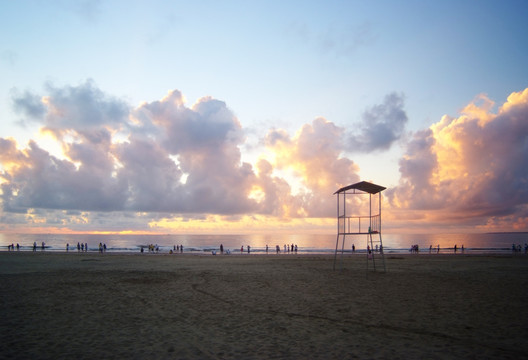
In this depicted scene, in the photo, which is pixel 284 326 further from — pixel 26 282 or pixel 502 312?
pixel 26 282

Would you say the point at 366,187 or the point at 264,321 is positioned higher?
the point at 366,187

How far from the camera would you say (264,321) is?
986 centimetres

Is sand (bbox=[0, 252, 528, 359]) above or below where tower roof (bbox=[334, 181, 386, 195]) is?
below

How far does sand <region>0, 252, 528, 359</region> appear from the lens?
23.9 feet

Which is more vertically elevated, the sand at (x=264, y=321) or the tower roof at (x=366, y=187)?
the tower roof at (x=366, y=187)

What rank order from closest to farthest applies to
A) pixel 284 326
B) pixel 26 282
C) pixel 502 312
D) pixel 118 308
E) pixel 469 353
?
pixel 469 353
pixel 284 326
pixel 502 312
pixel 118 308
pixel 26 282

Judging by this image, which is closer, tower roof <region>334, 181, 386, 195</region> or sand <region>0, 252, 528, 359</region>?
sand <region>0, 252, 528, 359</region>

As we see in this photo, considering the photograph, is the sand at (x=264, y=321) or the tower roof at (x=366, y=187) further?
the tower roof at (x=366, y=187)

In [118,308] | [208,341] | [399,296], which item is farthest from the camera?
[399,296]

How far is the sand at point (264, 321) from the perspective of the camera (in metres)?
7.29

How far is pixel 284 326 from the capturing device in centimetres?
927

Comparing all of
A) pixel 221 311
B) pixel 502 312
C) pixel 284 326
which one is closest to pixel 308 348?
pixel 284 326

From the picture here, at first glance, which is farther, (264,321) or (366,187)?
(366,187)

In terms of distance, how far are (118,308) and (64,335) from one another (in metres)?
3.27
